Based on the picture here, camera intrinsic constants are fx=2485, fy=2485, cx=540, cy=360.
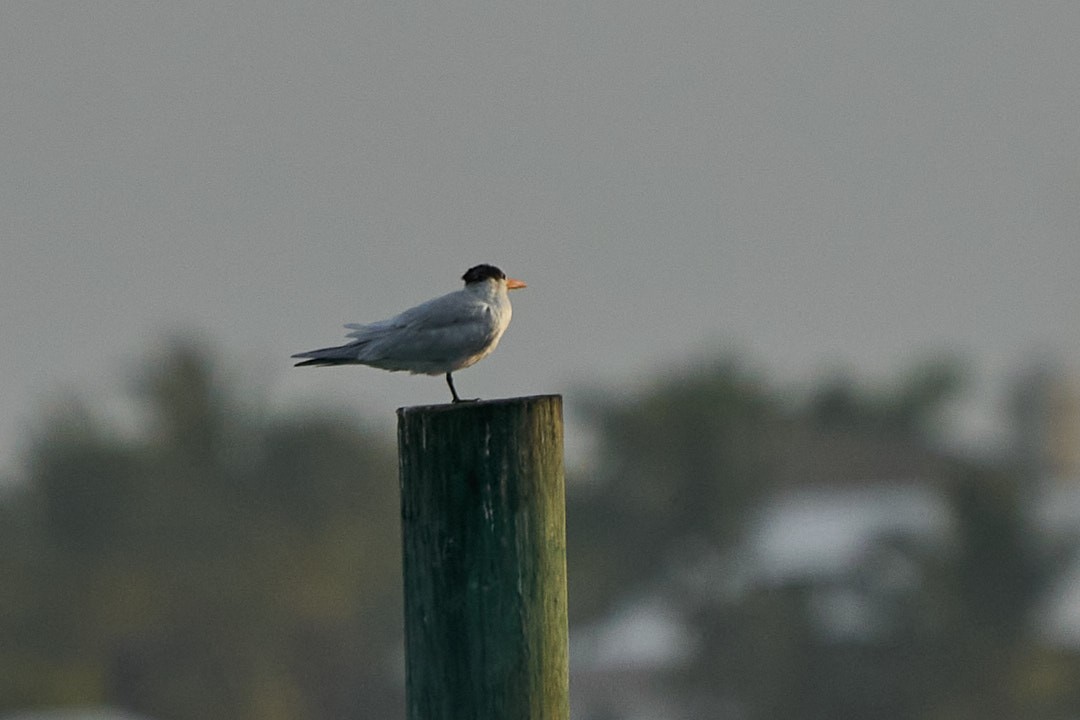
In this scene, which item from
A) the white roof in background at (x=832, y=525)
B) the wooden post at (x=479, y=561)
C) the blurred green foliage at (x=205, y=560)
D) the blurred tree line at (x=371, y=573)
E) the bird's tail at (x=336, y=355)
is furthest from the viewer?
the white roof in background at (x=832, y=525)

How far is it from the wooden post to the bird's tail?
108 inches

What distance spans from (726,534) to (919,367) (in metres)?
18.4

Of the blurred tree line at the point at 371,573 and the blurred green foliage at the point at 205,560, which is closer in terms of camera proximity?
the blurred tree line at the point at 371,573

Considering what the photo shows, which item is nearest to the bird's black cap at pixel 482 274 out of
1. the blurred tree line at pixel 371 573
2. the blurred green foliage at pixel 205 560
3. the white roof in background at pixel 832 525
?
the blurred tree line at pixel 371 573

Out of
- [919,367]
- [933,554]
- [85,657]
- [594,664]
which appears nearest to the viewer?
[933,554]

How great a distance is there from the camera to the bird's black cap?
10469mm

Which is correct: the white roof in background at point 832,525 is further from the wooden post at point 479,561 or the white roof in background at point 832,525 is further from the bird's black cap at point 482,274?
the wooden post at point 479,561

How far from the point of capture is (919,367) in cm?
9831

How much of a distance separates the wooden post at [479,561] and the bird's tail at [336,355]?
108 inches

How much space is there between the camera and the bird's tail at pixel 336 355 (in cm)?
966

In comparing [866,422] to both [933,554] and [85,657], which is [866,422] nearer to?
[933,554]

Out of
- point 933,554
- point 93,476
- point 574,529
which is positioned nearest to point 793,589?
point 933,554

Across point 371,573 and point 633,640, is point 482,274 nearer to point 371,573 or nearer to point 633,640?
point 633,640

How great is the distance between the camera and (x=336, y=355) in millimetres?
9836
